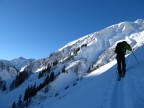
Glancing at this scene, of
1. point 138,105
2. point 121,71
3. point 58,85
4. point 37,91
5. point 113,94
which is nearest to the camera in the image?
point 138,105

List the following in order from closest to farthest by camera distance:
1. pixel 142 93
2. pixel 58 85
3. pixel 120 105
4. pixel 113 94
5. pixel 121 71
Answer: pixel 120 105 < pixel 142 93 < pixel 113 94 < pixel 121 71 < pixel 58 85

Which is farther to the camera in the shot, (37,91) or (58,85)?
(58,85)

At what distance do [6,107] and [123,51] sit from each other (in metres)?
166

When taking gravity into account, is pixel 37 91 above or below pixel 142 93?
above

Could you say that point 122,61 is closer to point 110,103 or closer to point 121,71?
point 121,71

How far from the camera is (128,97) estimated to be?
9.95m

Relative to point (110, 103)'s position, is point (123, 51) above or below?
above

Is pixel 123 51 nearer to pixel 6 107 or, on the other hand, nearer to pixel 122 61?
pixel 122 61

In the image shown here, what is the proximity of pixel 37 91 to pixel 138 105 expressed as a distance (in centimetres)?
16571

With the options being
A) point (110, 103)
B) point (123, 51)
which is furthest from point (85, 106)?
point (123, 51)

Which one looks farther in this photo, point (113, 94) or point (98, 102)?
point (113, 94)

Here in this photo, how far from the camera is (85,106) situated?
33.7 feet

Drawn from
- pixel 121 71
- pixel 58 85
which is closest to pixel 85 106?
pixel 121 71

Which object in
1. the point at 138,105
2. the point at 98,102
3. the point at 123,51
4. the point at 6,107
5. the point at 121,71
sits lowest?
the point at 138,105
